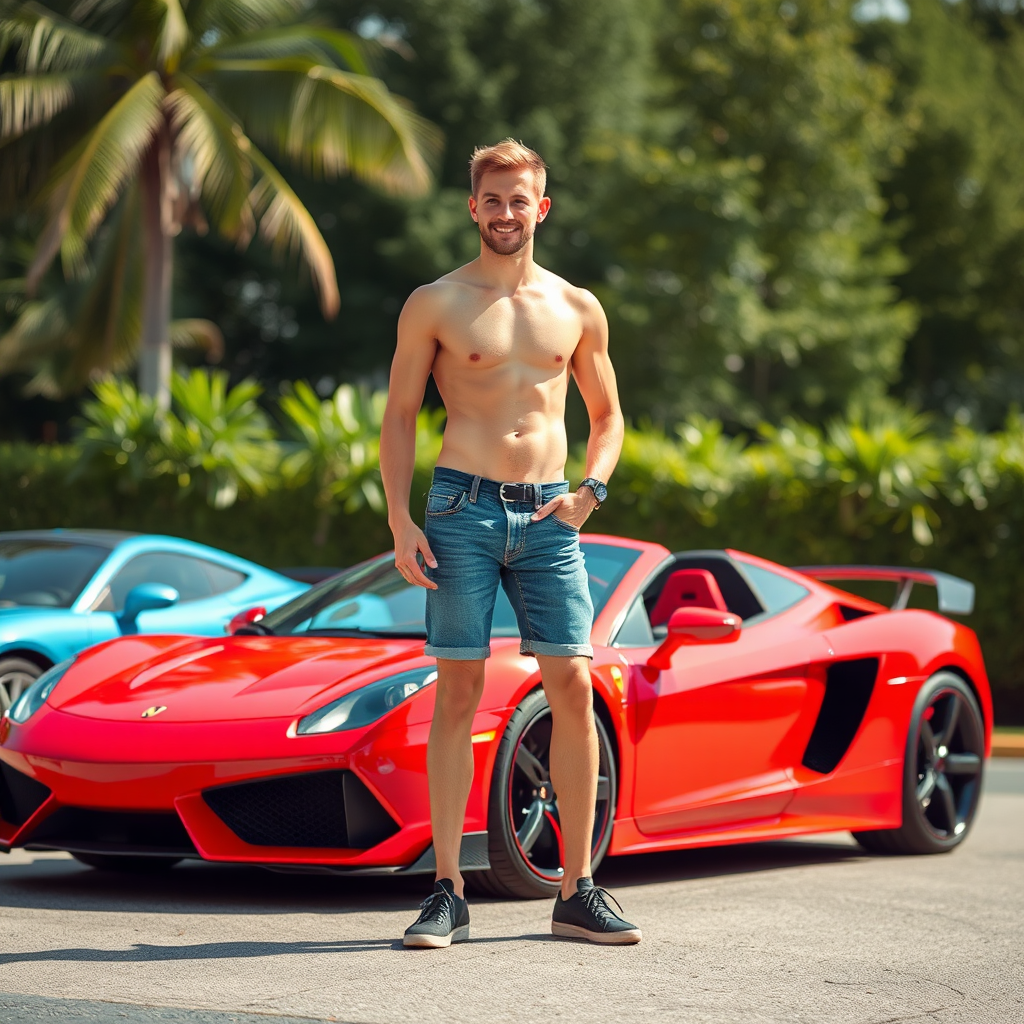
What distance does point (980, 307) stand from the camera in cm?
3716

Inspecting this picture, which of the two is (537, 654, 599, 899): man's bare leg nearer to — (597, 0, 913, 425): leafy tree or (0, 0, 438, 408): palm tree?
(0, 0, 438, 408): palm tree

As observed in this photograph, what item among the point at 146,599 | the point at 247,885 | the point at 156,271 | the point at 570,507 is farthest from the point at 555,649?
the point at 156,271

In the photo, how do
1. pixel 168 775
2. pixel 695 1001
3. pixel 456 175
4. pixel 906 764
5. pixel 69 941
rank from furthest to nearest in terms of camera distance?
pixel 456 175 < pixel 906 764 < pixel 168 775 < pixel 69 941 < pixel 695 1001

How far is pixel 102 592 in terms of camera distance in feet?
27.9

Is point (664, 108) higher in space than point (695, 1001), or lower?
higher

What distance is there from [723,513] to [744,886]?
8173 mm

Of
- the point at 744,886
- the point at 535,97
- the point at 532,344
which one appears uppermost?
the point at 535,97

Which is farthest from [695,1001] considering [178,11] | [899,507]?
[178,11]

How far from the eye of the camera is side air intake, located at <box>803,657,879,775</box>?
624cm

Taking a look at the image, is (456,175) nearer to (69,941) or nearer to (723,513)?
(723,513)

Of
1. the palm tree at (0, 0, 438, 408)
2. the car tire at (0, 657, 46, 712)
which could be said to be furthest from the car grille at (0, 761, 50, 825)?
the palm tree at (0, 0, 438, 408)

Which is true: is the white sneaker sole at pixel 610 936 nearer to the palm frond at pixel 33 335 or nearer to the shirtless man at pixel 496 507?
the shirtless man at pixel 496 507

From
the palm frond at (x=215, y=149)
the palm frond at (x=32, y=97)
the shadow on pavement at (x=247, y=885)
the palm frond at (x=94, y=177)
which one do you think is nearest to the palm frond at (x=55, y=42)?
the palm frond at (x=32, y=97)

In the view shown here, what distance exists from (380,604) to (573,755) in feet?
5.56
